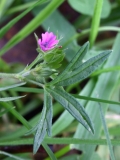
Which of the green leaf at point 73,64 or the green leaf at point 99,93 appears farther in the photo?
the green leaf at point 99,93

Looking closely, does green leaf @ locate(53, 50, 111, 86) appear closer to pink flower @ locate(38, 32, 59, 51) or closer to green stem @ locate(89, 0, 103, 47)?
pink flower @ locate(38, 32, 59, 51)

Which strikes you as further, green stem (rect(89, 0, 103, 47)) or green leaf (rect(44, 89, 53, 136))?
green stem (rect(89, 0, 103, 47))

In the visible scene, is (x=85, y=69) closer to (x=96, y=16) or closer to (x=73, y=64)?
(x=73, y=64)

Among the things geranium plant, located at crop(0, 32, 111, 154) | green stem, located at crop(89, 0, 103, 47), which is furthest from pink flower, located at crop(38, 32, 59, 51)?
green stem, located at crop(89, 0, 103, 47)

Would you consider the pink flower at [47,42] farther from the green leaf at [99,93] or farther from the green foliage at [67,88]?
the green leaf at [99,93]

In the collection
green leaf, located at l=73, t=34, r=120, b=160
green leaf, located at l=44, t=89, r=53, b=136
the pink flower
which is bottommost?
green leaf, located at l=73, t=34, r=120, b=160

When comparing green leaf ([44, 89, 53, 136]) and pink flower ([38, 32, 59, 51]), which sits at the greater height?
pink flower ([38, 32, 59, 51])

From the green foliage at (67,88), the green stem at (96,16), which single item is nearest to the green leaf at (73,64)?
the green foliage at (67,88)

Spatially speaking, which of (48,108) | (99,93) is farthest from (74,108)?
(99,93)

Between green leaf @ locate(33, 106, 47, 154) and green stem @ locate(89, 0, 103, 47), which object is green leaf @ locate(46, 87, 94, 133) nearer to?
green leaf @ locate(33, 106, 47, 154)

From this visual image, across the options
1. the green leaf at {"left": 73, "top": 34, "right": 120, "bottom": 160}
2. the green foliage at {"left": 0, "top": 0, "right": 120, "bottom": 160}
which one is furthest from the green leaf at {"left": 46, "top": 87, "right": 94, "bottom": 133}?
the green leaf at {"left": 73, "top": 34, "right": 120, "bottom": 160}
